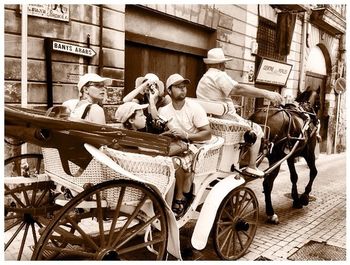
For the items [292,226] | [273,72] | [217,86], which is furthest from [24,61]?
[273,72]

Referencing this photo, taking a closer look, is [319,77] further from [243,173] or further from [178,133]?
[178,133]

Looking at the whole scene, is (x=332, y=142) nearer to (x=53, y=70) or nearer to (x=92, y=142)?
(x=53, y=70)

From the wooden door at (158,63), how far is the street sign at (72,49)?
1.15 metres

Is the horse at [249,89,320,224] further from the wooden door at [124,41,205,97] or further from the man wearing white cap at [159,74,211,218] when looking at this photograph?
the wooden door at [124,41,205,97]

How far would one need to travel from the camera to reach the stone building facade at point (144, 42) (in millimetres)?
5250

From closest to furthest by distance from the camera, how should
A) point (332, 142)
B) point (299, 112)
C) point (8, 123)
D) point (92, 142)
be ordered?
point (8, 123), point (92, 142), point (299, 112), point (332, 142)

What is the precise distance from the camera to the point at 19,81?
517 centimetres

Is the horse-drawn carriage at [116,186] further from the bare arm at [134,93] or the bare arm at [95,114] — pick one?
the bare arm at [134,93]

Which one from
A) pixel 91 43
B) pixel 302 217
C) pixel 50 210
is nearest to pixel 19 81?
pixel 91 43

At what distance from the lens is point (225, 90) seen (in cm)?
452

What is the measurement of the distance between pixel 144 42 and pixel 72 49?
1.85m

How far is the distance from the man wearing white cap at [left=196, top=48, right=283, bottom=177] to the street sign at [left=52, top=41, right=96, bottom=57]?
7.20 feet

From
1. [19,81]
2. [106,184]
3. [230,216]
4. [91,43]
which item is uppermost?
[91,43]

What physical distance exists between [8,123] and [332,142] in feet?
48.6
